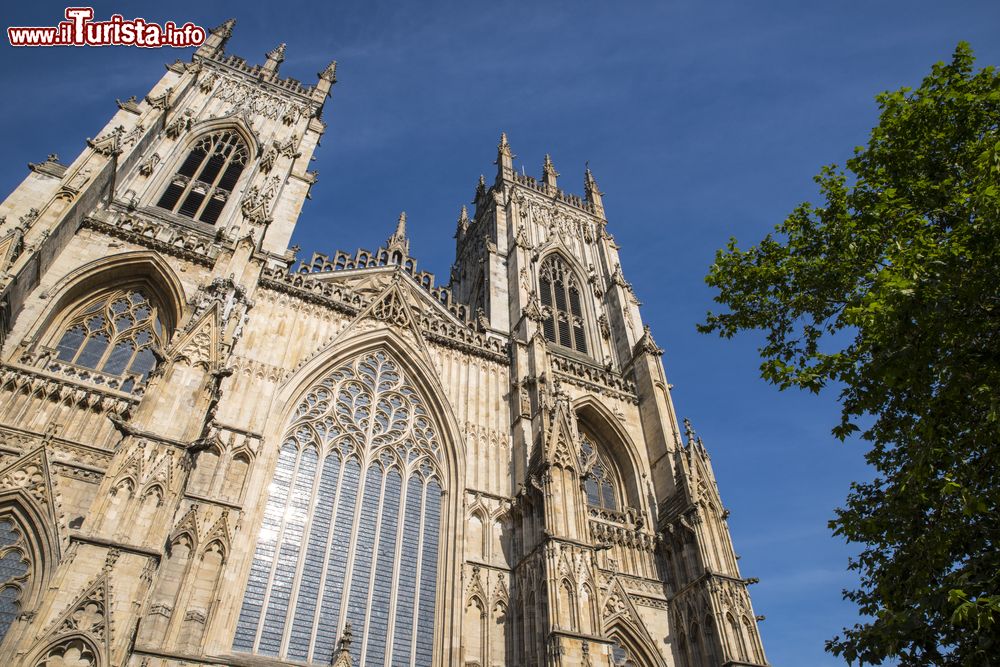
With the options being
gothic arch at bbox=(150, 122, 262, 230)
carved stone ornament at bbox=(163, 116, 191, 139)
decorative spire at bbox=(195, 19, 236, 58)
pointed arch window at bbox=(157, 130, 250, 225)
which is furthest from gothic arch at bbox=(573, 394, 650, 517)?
decorative spire at bbox=(195, 19, 236, 58)

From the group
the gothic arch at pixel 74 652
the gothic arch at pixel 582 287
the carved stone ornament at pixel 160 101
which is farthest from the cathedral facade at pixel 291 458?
the gothic arch at pixel 582 287

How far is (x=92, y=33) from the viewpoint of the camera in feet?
49.8

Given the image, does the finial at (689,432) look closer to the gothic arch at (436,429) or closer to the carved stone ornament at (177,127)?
the gothic arch at (436,429)

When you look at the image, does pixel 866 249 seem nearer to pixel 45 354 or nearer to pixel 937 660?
pixel 937 660

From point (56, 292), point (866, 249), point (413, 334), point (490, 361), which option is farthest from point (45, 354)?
point (866, 249)

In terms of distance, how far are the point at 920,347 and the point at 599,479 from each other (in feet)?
42.8

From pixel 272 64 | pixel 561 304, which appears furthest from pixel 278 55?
pixel 561 304

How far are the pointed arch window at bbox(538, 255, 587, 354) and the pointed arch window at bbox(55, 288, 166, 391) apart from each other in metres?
12.5

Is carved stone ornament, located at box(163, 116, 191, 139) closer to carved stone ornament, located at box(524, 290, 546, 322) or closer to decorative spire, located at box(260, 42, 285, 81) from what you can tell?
decorative spire, located at box(260, 42, 285, 81)

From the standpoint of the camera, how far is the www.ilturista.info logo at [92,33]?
14.5m

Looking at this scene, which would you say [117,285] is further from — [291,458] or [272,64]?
[272,64]

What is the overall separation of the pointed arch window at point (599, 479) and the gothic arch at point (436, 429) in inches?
161

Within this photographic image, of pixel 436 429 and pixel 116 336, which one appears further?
pixel 436 429

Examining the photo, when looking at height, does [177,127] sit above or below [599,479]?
above
